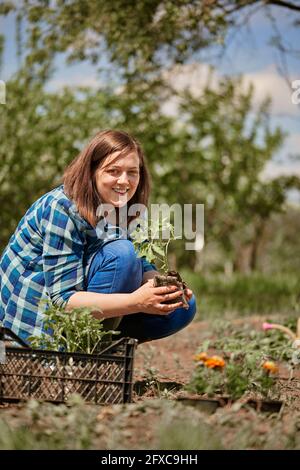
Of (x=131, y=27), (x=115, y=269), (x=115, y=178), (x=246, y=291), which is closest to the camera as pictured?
(x=115, y=269)

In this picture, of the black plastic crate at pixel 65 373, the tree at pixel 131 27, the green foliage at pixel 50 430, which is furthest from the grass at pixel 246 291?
the green foliage at pixel 50 430

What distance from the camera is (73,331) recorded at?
8.57 ft

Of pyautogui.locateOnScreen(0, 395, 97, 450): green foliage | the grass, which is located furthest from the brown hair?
the grass

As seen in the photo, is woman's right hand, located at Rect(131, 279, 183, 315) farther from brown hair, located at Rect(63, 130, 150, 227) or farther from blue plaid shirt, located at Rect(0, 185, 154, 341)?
brown hair, located at Rect(63, 130, 150, 227)

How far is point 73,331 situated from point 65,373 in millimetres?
197

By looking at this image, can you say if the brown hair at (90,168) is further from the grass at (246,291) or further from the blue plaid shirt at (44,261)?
the grass at (246,291)

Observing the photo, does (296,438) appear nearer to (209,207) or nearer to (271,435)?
(271,435)

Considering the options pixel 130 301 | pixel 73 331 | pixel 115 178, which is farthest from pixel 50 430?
pixel 115 178

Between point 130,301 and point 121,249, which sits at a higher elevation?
point 121,249

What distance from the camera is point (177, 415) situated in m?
2.05

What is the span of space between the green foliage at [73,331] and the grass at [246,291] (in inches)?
213

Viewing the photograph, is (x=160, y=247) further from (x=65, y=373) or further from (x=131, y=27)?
(x=131, y=27)

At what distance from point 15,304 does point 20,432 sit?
104 cm

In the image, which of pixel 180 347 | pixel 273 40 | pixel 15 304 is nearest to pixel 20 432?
pixel 15 304
